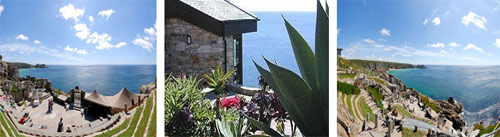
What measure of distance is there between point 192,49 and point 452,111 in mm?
3006

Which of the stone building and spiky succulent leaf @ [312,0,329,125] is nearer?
spiky succulent leaf @ [312,0,329,125]

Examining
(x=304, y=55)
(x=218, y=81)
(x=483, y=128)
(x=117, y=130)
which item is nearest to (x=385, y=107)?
(x=483, y=128)

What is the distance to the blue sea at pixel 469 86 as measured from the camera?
3160mm

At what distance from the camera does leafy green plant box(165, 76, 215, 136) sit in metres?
3.79

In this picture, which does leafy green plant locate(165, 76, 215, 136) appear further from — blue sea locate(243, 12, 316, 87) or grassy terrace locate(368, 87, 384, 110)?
grassy terrace locate(368, 87, 384, 110)

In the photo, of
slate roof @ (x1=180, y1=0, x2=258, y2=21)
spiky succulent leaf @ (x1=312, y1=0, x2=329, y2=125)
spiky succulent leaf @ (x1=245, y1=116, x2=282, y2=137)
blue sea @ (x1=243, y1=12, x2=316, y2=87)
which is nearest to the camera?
spiky succulent leaf @ (x1=312, y1=0, x2=329, y2=125)

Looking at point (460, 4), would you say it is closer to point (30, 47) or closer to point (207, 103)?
point (207, 103)

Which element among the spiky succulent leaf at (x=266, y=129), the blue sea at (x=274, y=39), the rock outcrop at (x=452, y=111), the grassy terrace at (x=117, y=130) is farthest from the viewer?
the grassy terrace at (x=117, y=130)

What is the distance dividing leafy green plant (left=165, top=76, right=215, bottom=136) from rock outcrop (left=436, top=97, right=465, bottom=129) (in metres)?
2.55

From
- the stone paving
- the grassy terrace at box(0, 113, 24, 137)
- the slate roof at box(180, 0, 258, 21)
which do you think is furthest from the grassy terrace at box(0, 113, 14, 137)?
the slate roof at box(180, 0, 258, 21)

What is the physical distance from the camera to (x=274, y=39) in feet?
12.0

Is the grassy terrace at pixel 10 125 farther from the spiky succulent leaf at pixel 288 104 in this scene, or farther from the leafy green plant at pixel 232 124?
the spiky succulent leaf at pixel 288 104

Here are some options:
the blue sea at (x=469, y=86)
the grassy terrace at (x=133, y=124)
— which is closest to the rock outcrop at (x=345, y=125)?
the blue sea at (x=469, y=86)

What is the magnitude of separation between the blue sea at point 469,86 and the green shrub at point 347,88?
619mm
